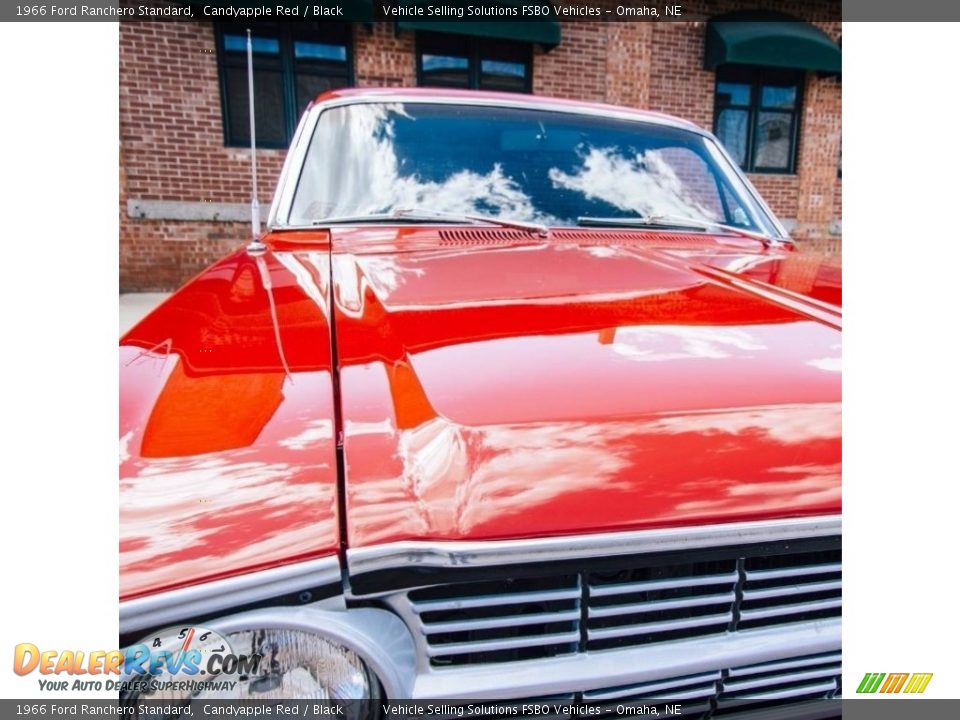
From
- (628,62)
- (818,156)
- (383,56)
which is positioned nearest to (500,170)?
(383,56)

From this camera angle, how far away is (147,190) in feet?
21.7

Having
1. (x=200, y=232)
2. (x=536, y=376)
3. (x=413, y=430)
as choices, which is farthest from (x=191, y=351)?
(x=200, y=232)

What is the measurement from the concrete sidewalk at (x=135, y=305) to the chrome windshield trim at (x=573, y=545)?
4963mm

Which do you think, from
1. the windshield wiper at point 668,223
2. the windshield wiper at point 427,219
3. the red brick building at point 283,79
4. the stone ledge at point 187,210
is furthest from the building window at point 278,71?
the windshield wiper at point 668,223

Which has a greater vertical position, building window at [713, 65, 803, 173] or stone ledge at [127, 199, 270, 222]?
building window at [713, 65, 803, 173]

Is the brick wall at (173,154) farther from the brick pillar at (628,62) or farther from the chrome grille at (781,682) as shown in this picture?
the chrome grille at (781,682)

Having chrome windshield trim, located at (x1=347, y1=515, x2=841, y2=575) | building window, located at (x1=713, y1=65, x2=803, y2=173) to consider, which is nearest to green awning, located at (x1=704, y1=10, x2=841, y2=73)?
building window, located at (x1=713, y1=65, x2=803, y2=173)

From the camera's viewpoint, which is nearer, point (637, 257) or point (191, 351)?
point (191, 351)

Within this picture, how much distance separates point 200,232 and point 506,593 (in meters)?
7.15

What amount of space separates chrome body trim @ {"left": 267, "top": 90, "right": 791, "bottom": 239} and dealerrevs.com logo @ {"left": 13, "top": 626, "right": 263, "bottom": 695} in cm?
142

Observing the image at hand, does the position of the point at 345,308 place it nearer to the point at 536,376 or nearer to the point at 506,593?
the point at 536,376

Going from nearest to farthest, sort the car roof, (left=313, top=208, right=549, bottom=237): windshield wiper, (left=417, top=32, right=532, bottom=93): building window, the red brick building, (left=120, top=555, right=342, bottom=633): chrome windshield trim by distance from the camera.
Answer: (left=120, top=555, right=342, bottom=633): chrome windshield trim < (left=313, top=208, right=549, bottom=237): windshield wiper < the car roof < the red brick building < (left=417, top=32, right=532, bottom=93): building window
